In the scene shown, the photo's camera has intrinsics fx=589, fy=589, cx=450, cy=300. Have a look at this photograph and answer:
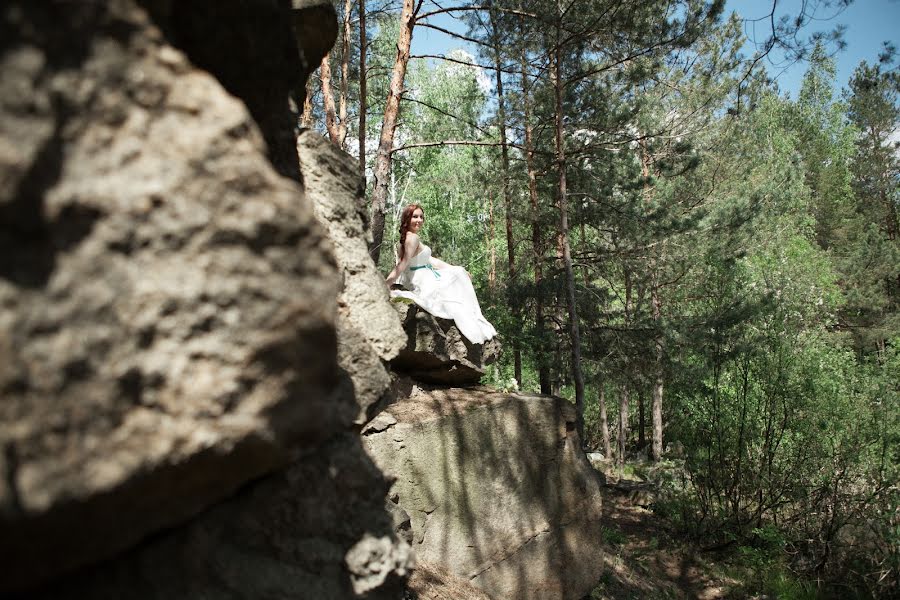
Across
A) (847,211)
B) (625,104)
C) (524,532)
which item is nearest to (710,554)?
(524,532)

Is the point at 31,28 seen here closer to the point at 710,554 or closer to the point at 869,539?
the point at 869,539

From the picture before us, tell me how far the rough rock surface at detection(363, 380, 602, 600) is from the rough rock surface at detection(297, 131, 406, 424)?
2122mm

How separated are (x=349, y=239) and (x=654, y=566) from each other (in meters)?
6.93

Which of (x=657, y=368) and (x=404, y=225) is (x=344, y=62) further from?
(x=657, y=368)

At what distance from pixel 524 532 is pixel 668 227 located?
19.9ft

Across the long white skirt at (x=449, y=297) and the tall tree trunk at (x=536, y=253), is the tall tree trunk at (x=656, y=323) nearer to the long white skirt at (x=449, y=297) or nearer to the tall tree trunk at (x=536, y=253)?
the tall tree trunk at (x=536, y=253)

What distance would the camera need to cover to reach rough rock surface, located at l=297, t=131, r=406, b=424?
2252 millimetres

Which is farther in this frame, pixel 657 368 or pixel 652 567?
pixel 657 368

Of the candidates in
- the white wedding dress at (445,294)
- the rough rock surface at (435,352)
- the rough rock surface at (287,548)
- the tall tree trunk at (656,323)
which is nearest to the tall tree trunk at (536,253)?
the tall tree trunk at (656,323)

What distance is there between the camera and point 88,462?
93 centimetres

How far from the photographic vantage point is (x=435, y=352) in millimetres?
4992

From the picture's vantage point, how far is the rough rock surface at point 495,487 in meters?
4.41

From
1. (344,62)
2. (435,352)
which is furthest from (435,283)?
(344,62)

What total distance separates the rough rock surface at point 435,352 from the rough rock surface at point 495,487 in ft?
0.50
